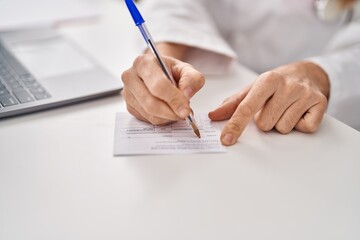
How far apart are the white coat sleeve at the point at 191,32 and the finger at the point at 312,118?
234 millimetres

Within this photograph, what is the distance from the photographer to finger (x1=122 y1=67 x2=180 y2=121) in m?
0.54

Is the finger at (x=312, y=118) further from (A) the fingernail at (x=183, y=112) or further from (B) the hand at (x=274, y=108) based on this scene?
(A) the fingernail at (x=183, y=112)

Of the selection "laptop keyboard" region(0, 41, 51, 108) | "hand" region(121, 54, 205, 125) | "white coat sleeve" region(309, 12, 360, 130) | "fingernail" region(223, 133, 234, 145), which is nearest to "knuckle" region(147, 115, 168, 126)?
"hand" region(121, 54, 205, 125)

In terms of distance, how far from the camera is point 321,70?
702 millimetres

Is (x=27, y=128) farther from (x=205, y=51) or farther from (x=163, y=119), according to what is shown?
(x=205, y=51)

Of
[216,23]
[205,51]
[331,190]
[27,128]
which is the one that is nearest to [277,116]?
[331,190]

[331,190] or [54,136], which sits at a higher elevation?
[54,136]

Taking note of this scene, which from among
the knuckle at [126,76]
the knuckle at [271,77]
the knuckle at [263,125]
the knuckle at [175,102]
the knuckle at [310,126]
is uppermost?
the knuckle at [126,76]

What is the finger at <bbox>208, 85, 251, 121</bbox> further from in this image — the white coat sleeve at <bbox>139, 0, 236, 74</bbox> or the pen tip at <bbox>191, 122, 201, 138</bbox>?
the white coat sleeve at <bbox>139, 0, 236, 74</bbox>

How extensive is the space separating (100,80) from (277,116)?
34cm

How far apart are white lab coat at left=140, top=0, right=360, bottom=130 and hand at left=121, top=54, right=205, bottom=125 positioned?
0.70 ft

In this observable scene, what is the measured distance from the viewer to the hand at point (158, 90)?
52 cm

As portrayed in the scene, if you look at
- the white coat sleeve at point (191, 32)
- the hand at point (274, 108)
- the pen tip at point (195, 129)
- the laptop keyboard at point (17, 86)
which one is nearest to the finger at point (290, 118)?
the hand at point (274, 108)

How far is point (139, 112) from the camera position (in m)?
0.59
